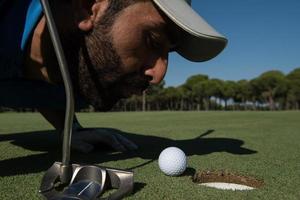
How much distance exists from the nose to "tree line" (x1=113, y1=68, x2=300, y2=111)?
201 feet

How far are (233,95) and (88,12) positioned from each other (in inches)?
2822

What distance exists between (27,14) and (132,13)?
69 centimetres

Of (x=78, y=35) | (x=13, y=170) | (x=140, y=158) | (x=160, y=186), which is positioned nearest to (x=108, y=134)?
(x=140, y=158)

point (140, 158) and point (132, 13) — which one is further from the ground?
point (132, 13)

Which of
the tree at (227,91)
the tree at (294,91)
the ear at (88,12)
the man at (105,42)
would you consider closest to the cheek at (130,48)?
the man at (105,42)

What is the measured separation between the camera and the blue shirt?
2.14m

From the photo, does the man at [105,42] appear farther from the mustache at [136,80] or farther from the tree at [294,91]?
the tree at [294,91]

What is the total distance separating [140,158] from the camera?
3.24 metres

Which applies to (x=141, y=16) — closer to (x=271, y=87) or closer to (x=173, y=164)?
(x=173, y=164)

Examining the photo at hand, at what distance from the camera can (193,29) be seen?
174 centimetres

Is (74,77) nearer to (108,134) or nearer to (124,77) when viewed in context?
(124,77)

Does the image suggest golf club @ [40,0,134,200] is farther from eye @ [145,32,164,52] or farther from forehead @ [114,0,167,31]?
eye @ [145,32,164,52]

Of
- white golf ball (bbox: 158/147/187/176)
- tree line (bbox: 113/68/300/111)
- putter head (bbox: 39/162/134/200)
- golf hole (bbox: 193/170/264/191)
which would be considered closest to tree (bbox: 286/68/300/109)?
tree line (bbox: 113/68/300/111)

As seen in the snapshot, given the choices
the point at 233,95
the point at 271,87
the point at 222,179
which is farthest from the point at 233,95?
the point at 222,179
